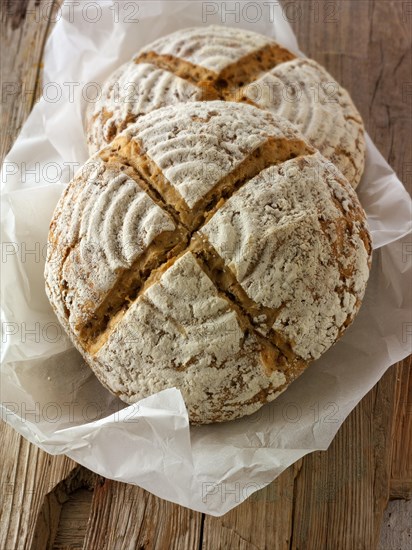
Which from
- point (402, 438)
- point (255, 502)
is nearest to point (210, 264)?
point (255, 502)

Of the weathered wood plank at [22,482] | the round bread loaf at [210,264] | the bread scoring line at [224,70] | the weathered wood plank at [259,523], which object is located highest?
the bread scoring line at [224,70]

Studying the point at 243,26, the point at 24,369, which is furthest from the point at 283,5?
the point at 24,369

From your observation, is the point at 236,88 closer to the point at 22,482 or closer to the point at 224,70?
the point at 224,70

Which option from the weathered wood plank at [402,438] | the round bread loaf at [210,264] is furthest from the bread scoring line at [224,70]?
the weathered wood plank at [402,438]

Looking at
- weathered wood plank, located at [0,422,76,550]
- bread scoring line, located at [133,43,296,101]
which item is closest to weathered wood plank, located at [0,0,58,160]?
bread scoring line, located at [133,43,296,101]

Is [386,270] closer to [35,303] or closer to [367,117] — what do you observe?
[367,117]

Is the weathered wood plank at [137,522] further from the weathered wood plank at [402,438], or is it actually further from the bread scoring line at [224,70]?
the bread scoring line at [224,70]
